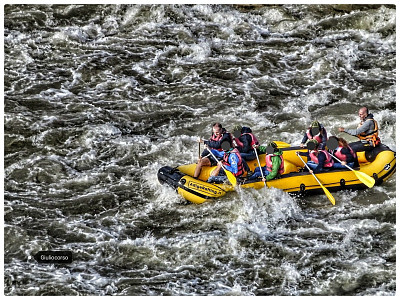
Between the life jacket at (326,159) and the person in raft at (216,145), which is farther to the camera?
the person in raft at (216,145)

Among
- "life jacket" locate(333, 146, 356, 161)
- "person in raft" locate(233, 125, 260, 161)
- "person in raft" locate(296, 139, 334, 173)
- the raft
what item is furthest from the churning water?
"person in raft" locate(233, 125, 260, 161)

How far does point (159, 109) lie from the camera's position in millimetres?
14711

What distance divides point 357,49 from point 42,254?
10419 millimetres

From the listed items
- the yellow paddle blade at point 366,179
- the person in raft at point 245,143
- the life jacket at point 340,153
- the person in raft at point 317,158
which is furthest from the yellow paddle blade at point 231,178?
the yellow paddle blade at point 366,179

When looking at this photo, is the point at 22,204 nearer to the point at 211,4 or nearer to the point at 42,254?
the point at 42,254

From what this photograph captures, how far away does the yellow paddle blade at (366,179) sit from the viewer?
34.9ft

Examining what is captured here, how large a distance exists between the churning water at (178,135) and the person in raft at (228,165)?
1.26 feet

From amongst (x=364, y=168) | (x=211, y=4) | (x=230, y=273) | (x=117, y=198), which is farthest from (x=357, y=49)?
(x=230, y=273)

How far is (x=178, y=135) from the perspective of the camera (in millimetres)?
13500

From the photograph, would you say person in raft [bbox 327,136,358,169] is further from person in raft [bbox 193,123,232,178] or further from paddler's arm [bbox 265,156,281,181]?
person in raft [bbox 193,123,232,178]

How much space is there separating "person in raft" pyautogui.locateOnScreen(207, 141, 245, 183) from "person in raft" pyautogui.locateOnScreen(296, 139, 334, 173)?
1.17 m

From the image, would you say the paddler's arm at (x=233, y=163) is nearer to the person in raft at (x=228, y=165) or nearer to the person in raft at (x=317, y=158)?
the person in raft at (x=228, y=165)

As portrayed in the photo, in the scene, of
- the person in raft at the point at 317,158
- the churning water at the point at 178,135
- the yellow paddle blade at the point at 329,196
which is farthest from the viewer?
the person in raft at the point at 317,158

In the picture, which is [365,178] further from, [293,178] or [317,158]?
[293,178]
